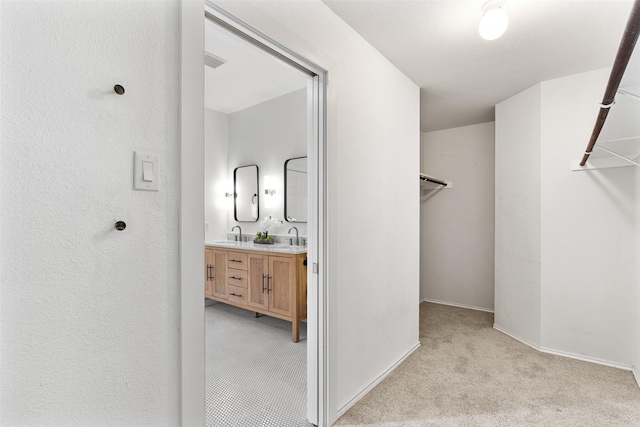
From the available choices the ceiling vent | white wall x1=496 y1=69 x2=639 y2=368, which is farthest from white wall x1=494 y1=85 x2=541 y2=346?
the ceiling vent

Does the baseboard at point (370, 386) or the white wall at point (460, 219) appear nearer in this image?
the baseboard at point (370, 386)

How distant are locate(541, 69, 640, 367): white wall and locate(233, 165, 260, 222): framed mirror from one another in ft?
10.3

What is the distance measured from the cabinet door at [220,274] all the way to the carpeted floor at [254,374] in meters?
0.30

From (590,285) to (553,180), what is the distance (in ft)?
3.06

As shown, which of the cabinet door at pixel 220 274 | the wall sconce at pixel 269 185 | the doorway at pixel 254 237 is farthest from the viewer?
the wall sconce at pixel 269 185

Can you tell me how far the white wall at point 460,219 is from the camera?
160 inches

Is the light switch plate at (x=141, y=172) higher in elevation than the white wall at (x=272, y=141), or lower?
lower

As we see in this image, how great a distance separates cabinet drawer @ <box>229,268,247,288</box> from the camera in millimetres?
3430

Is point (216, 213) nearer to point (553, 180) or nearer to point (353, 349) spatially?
point (353, 349)

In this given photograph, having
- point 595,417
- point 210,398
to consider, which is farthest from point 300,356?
point 595,417

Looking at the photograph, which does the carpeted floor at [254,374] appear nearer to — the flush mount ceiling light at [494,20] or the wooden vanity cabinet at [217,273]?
the wooden vanity cabinet at [217,273]

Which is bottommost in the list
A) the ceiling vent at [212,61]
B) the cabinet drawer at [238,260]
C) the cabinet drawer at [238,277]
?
the cabinet drawer at [238,277]

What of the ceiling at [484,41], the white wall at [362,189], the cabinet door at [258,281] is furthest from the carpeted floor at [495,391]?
the ceiling at [484,41]

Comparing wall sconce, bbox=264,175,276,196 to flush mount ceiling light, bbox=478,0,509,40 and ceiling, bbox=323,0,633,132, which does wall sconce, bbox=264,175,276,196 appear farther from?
flush mount ceiling light, bbox=478,0,509,40
